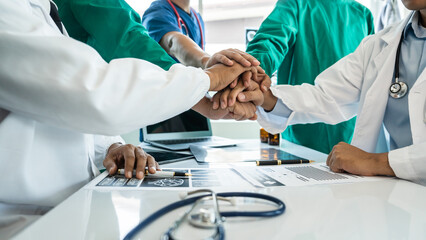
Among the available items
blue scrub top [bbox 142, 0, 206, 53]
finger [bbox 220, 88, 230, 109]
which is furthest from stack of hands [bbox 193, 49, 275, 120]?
blue scrub top [bbox 142, 0, 206, 53]

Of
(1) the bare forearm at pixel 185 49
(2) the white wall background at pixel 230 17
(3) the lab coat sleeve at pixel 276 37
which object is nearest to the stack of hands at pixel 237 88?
(1) the bare forearm at pixel 185 49

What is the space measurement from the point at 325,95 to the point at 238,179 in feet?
2.24

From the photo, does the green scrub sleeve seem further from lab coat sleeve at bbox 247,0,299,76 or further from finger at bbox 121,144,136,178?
lab coat sleeve at bbox 247,0,299,76

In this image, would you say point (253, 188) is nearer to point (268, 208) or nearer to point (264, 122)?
point (268, 208)

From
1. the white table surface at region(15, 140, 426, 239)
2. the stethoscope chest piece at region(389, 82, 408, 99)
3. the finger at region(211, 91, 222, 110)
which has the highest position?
the stethoscope chest piece at region(389, 82, 408, 99)

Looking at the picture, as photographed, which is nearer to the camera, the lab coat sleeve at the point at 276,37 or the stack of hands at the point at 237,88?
the stack of hands at the point at 237,88

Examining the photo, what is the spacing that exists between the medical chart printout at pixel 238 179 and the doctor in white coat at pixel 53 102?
0.10 metres

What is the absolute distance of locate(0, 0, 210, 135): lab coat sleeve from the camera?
48cm

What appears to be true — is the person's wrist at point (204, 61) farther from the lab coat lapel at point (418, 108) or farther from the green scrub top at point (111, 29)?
the lab coat lapel at point (418, 108)

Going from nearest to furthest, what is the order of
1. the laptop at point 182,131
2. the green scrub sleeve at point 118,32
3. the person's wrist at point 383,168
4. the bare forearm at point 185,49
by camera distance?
1. the person's wrist at point 383,168
2. the green scrub sleeve at point 118,32
3. the bare forearm at point 185,49
4. the laptop at point 182,131

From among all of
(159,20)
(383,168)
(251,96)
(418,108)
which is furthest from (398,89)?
(159,20)

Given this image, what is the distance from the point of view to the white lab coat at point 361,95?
1043 mm

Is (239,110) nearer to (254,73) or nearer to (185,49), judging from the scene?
(254,73)

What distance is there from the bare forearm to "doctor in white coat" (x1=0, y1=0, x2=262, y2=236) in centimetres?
68
